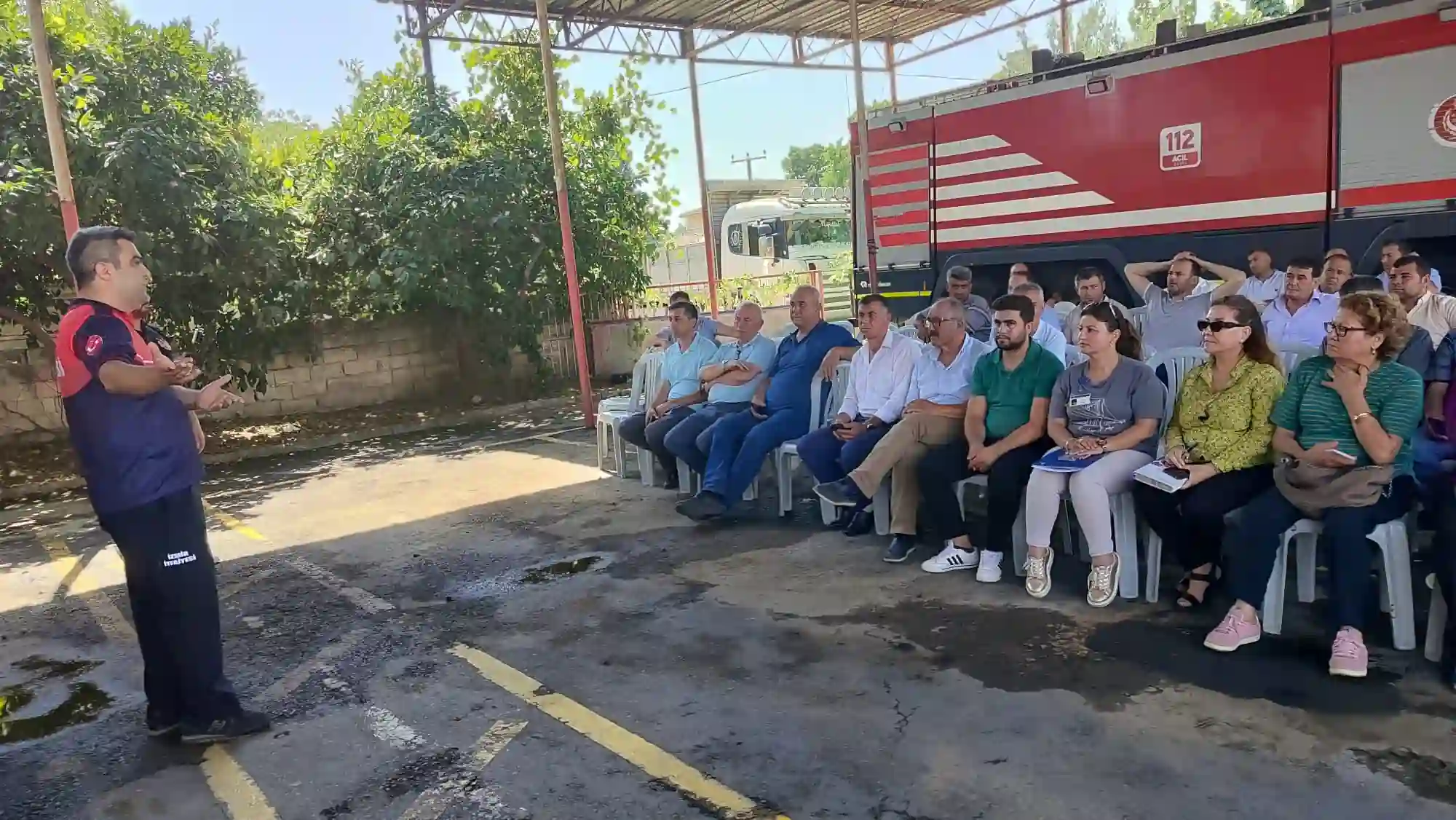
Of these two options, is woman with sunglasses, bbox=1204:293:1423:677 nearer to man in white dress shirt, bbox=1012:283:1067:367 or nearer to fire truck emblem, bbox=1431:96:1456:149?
man in white dress shirt, bbox=1012:283:1067:367

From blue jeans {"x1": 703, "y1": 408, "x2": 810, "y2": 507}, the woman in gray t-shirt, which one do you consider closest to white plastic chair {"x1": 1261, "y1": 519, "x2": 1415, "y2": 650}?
the woman in gray t-shirt

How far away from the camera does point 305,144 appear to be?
11.9 m

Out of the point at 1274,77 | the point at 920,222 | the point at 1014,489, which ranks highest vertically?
the point at 1274,77

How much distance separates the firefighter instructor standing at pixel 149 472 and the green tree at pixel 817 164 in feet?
215

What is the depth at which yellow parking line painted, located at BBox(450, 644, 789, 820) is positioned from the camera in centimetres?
285

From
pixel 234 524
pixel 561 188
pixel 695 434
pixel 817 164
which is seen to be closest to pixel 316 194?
pixel 561 188

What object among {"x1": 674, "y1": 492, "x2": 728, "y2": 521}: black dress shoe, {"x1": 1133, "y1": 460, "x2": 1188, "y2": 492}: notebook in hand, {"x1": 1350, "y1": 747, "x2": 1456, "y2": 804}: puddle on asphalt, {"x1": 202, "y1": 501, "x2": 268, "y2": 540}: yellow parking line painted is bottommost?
{"x1": 1350, "y1": 747, "x2": 1456, "y2": 804}: puddle on asphalt

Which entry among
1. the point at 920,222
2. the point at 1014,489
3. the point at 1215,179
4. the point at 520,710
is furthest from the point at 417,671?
the point at 920,222

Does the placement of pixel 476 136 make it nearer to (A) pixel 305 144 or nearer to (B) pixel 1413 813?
A: (A) pixel 305 144

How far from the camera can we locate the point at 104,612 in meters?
5.09

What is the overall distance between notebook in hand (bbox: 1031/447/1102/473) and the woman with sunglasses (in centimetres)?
68

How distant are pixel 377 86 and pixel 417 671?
10428 mm

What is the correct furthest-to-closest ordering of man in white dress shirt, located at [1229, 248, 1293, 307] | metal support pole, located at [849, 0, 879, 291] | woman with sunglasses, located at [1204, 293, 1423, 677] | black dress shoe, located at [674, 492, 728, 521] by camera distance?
metal support pole, located at [849, 0, 879, 291] < man in white dress shirt, located at [1229, 248, 1293, 307] < black dress shoe, located at [674, 492, 728, 521] < woman with sunglasses, located at [1204, 293, 1423, 677]

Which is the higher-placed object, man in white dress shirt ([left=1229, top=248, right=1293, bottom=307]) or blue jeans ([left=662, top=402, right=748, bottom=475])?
man in white dress shirt ([left=1229, top=248, right=1293, bottom=307])
